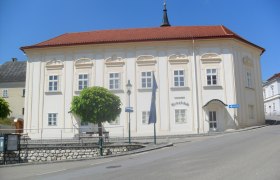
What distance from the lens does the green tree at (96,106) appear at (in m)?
26.4

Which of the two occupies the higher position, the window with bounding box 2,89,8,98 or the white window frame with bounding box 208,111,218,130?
the window with bounding box 2,89,8,98

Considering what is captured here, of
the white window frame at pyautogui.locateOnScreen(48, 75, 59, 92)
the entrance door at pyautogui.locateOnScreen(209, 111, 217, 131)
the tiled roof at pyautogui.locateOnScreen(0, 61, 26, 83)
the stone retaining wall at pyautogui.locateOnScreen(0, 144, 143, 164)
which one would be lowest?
the stone retaining wall at pyautogui.locateOnScreen(0, 144, 143, 164)

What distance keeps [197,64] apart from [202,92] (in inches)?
116

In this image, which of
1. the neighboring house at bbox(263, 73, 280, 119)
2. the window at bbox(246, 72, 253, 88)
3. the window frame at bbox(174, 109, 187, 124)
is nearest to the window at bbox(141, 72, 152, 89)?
the window frame at bbox(174, 109, 187, 124)

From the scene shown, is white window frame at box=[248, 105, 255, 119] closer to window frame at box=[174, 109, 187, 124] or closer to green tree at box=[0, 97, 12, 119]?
window frame at box=[174, 109, 187, 124]

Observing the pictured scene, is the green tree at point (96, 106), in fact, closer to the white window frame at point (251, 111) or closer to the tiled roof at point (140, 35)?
the tiled roof at point (140, 35)

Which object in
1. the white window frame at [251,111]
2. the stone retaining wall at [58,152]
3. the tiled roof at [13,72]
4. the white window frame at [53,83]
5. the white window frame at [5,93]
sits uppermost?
the tiled roof at [13,72]

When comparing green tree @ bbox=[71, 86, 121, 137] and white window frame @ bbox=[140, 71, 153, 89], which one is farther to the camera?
white window frame @ bbox=[140, 71, 153, 89]

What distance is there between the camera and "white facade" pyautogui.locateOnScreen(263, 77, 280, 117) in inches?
2343

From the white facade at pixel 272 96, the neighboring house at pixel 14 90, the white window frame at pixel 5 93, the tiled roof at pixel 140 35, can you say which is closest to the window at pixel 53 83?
the tiled roof at pixel 140 35

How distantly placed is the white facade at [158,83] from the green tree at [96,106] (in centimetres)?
616

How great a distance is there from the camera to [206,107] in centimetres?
3216

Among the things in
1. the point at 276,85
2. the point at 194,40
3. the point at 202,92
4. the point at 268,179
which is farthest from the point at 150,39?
the point at 276,85

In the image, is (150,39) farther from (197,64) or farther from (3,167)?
(3,167)
